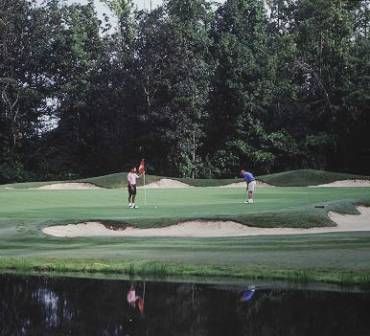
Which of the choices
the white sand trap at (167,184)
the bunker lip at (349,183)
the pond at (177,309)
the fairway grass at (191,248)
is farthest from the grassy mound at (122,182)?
the pond at (177,309)

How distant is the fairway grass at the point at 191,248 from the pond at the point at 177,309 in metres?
1.24

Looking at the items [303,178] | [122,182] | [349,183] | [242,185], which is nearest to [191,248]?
[303,178]

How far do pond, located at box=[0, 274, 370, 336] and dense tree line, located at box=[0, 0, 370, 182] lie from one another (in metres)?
49.1

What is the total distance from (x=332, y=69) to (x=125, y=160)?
2285 centimetres

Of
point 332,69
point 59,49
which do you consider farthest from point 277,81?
point 59,49

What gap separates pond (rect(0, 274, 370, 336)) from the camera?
27.6 ft

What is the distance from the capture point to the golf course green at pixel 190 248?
12984 mm

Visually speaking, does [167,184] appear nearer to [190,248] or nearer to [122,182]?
[122,182]

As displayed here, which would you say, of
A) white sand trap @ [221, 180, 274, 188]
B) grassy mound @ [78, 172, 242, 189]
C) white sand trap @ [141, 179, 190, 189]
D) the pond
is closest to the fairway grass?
the pond

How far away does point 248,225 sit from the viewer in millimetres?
22031

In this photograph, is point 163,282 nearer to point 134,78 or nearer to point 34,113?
point 134,78

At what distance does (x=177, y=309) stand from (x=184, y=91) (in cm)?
5224

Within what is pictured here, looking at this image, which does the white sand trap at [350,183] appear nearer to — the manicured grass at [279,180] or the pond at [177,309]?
the manicured grass at [279,180]

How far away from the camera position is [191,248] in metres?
16.4
